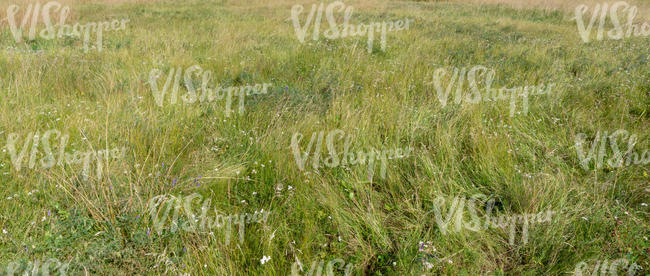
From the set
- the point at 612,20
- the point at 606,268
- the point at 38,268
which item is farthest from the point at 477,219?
the point at 612,20

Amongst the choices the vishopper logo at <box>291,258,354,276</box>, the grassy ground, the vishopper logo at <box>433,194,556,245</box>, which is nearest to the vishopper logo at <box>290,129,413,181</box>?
the grassy ground

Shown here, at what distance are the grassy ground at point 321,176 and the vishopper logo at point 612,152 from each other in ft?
0.23

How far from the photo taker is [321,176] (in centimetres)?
271

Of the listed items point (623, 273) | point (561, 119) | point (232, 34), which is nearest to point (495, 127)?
point (561, 119)

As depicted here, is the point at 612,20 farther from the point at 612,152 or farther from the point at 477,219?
the point at 477,219

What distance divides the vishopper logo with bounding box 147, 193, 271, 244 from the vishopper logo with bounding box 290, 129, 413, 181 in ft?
2.16

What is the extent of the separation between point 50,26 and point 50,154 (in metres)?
8.38

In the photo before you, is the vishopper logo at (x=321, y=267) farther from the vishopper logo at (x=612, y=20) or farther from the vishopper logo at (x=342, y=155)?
the vishopper logo at (x=612, y=20)

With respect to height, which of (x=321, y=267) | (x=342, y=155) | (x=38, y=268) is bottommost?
(x=321, y=267)

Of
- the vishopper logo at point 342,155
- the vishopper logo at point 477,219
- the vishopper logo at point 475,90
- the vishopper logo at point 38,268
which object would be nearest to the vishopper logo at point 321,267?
the vishopper logo at point 477,219

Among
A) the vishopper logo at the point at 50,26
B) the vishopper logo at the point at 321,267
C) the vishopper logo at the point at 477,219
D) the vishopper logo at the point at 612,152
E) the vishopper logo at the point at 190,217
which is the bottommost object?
the vishopper logo at the point at 321,267

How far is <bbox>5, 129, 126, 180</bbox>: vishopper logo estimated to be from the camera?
8.13ft

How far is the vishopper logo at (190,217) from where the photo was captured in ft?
6.75

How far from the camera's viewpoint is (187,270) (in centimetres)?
185
